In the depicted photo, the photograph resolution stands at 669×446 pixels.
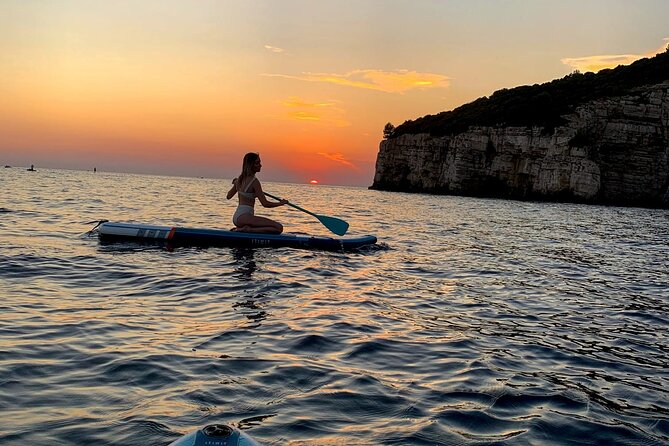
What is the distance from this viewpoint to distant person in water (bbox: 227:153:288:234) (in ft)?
36.7

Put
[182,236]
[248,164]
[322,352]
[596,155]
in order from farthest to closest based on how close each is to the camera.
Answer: [596,155]
[182,236]
[248,164]
[322,352]

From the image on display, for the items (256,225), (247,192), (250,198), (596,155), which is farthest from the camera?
(596,155)

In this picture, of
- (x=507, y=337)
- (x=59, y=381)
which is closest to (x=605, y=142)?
(x=507, y=337)

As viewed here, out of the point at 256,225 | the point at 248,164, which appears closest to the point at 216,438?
the point at 248,164

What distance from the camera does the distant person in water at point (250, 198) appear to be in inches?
441

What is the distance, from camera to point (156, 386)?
3768 mm

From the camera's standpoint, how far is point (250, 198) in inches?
461

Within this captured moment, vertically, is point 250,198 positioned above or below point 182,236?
above

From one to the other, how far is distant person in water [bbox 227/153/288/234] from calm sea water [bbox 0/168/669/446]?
1846 mm

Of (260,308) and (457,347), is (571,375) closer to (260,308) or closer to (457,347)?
(457,347)

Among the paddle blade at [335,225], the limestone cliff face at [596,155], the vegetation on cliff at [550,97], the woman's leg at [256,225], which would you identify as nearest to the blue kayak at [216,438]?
the woman's leg at [256,225]

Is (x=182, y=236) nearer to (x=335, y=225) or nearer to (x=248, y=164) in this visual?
(x=248, y=164)

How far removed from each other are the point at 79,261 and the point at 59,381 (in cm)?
554

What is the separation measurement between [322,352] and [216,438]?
291 cm
